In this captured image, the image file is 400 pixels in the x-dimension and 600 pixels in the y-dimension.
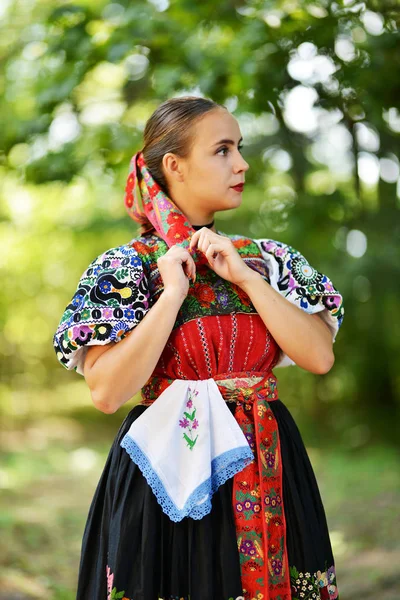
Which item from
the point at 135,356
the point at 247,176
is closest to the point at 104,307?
the point at 135,356

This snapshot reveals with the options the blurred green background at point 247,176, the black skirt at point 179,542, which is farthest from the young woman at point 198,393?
the blurred green background at point 247,176

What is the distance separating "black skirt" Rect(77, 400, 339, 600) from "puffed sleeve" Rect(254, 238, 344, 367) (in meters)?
0.25

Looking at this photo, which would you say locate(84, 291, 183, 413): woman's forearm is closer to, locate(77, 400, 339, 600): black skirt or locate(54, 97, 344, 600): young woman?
locate(54, 97, 344, 600): young woman

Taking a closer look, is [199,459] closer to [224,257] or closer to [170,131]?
[224,257]

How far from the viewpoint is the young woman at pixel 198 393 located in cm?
164

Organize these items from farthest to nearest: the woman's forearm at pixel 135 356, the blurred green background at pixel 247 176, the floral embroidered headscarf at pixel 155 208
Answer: the blurred green background at pixel 247 176 → the floral embroidered headscarf at pixel 155 208 → the woman's forearm at pixel 135 356

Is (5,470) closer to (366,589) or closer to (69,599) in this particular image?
(69,599)

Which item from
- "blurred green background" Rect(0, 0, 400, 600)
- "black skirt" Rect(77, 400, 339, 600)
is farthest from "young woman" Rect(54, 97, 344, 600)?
"blurred green background" Rect(0, 0, 400, 600)

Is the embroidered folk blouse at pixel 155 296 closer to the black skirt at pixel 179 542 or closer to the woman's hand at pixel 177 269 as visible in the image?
the woman's hand at pixel 177 269

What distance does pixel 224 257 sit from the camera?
172 cm

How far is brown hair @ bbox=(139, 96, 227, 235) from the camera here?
1838mm

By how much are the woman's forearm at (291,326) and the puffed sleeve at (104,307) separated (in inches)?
9.9

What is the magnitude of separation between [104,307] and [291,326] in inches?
16.9

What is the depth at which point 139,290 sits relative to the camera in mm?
1727
